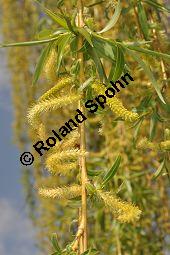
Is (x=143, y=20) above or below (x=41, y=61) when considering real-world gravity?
above

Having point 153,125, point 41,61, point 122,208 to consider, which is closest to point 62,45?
point 41,61

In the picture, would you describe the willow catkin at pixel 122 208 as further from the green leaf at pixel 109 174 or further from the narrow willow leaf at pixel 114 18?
the narrow willow leaf at pixel 114 18

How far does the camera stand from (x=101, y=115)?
3.03 ft

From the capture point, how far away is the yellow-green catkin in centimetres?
76

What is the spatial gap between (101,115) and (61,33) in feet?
0.49

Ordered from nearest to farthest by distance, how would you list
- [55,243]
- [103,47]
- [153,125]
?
[55,243] → [103,47] → [153,125]

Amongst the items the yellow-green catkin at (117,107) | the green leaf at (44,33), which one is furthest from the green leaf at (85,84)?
the green leaf at (44,33)

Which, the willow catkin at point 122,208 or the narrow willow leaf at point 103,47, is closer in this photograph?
the willow catkin at point 122,208

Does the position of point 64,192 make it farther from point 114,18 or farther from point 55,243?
point 114,18

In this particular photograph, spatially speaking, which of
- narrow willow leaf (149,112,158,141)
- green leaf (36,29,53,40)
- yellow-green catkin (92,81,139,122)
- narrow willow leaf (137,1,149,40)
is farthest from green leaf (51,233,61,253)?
narrow willow leaf (137,1,149,40)

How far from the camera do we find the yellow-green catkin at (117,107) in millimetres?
764

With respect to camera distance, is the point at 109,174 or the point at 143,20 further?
the point at 143,20

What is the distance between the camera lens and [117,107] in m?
0.77

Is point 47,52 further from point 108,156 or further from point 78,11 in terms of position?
point 108,156
